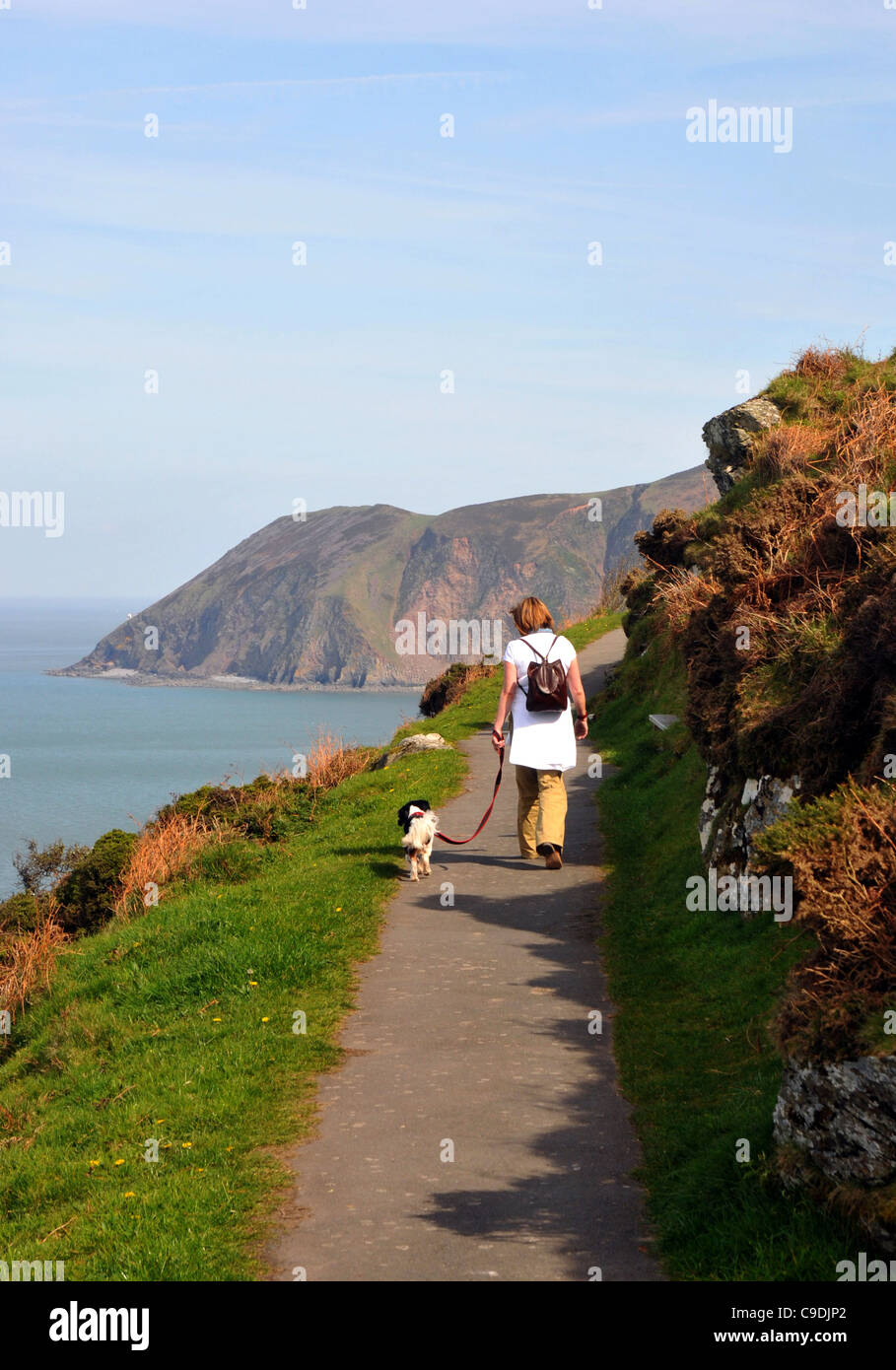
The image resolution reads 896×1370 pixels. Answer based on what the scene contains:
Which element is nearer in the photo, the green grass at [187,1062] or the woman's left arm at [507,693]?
the green grass at [187,1062]

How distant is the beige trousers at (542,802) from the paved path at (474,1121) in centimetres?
78

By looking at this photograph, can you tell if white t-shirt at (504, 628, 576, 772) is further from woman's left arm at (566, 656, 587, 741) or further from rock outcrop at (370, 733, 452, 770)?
rock outcrop at (370, 733, 452, 770)

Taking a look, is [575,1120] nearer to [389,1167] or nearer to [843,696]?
[389,1167]

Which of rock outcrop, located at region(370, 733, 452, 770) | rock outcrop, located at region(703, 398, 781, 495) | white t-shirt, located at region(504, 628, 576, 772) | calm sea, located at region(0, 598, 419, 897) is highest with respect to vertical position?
rock outcrop, located at region(703, 398, 781, 495)

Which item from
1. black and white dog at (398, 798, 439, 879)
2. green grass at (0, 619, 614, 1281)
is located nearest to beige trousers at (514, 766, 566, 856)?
black and white dog at (398, 798, 439, 879)

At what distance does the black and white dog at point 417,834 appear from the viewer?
1277 centimetres

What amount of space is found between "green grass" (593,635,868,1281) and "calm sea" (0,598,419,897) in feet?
37.0

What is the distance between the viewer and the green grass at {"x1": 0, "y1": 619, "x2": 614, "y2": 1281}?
19.4 ft

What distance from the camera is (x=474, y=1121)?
6891mm

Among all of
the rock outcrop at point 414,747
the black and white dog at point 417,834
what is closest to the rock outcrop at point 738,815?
the black and white dog at point 417,834

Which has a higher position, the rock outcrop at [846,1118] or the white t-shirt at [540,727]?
the white t-shirt at [540,727]

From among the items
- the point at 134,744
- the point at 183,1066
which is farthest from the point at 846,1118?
the point at 134,744

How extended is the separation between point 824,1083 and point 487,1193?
5.91 ft

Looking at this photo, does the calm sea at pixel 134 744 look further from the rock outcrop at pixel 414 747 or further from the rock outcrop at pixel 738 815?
the rock outcrop at pixel 738 815
